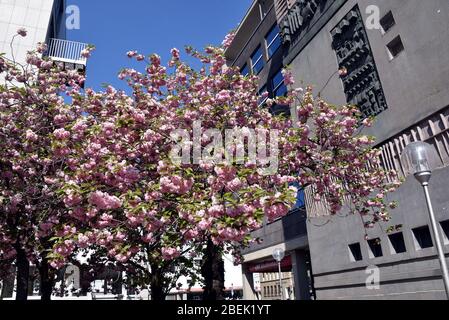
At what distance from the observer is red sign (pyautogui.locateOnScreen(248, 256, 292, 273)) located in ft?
86.7

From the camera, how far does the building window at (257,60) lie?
1244 inches

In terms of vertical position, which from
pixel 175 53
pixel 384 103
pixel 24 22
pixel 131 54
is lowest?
pixel 384 103

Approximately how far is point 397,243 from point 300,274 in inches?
420

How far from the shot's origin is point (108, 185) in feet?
25.7

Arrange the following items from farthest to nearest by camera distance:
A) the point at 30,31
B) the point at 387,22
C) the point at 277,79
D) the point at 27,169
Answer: the point at 277,79 → the point at 30,31 → the point at 387,22 → the point at 27,169

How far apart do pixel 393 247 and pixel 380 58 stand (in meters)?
8.08

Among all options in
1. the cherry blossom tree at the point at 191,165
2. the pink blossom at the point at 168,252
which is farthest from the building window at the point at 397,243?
the pink blossom at the point at 168,252

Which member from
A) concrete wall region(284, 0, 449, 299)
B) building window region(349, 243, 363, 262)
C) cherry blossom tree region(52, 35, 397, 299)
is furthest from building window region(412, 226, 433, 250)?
building window region(349, 243, 363, 262)

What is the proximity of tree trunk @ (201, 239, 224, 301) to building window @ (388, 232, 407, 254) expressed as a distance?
7.77m

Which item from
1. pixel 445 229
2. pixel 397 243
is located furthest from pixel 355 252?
pixel 445 229

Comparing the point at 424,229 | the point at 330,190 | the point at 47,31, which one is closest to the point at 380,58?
the point at 424,229

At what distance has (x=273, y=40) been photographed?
1128 inches

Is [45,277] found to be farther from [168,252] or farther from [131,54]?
[131,54]
